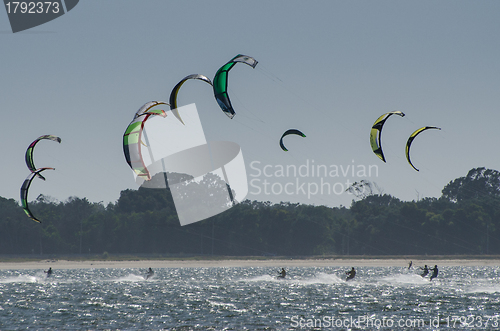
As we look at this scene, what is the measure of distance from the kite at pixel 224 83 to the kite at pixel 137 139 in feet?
14.7

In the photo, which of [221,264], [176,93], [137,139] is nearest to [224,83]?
[176,93]

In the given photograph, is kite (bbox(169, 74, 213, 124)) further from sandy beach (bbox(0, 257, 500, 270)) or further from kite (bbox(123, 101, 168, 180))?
sandy beach (bbox(0, 257, 500, 270))

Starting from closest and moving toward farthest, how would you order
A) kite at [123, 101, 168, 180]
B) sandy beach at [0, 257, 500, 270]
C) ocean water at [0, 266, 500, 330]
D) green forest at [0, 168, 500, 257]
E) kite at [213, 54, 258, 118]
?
ocean water at [0, 266, 500, 330] < kite at [213, 54, 258, 118] < kite at [123, 101, 168, 180] < sandy beach at [0, 257, 500, 270] < green forest at [0, 168, 500, 257]

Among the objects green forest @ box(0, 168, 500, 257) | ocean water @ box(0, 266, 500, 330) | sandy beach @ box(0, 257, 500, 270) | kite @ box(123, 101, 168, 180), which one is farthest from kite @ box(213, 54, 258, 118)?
green forest @ box(0, 168, 500, 257)

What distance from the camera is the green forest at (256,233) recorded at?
98938 millimetres

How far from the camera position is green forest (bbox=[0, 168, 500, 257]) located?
9894 cm

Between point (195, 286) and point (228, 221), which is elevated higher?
point (228, 221)

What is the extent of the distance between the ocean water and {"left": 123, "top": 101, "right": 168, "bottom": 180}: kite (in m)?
7.48

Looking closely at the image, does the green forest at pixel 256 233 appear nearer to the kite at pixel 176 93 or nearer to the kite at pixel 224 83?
the kite at pixel 176 93

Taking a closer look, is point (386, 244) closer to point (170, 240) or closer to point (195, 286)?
point (170, 240)

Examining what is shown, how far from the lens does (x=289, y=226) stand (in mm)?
101938

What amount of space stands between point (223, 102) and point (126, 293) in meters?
15.8

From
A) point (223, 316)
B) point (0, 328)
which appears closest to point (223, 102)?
point (223, 316)

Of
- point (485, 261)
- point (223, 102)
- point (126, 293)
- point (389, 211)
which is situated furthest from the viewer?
point (389, 211)
